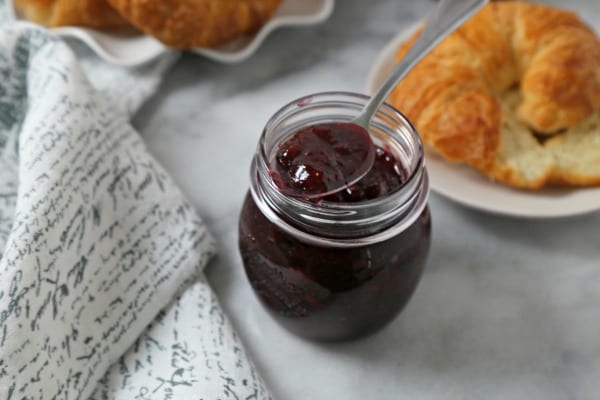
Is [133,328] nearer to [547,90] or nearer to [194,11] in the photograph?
[194,11]

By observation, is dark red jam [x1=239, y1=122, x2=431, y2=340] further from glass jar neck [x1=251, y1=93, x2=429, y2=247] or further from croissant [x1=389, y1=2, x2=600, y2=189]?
croissant [x1=389, y1=2, x2=600, y2=189]

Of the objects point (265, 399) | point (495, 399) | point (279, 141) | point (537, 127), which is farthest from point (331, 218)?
point (537, 127)

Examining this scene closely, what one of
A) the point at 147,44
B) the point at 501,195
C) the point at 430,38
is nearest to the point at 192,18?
the point at 147,44

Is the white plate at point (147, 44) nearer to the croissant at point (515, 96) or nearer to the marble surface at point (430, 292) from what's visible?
the marble surface at point (430, 292)

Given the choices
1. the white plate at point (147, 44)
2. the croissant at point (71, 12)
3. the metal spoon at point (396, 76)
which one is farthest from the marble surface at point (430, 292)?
the metal spoon at point (396, 76)

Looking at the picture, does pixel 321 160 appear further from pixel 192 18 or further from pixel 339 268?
pixel 192 18

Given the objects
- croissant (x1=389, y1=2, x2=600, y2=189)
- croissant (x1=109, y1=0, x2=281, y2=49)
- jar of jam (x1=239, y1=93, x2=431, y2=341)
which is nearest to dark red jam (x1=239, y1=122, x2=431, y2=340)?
jar of jam (x1=239, y1=93, x2=431, y2=341)
